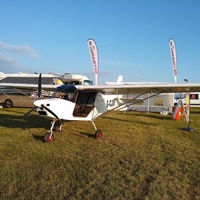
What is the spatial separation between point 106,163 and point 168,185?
1.70 m

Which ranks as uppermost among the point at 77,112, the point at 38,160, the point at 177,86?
the point at 177,86

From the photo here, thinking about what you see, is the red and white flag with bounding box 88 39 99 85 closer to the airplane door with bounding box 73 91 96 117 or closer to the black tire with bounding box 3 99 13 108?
the airplane door with bounding box 73 91 96 117

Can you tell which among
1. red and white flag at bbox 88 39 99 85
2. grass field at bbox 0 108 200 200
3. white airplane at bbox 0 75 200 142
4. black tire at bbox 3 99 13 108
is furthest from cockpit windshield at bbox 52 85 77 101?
black tire at bbox 3 99 13 108

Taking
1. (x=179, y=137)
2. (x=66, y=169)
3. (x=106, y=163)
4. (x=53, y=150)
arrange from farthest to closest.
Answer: (x=179, y=137) → (x=53, y=150) → (x=106, y=163) → (x=66, y=169)

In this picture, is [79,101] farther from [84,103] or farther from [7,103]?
[7,103]

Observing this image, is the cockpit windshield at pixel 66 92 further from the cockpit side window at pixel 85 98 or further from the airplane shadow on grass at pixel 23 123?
the airplane shadow on grass at pixel 23 123

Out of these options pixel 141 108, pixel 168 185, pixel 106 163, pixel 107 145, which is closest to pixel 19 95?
pixel 141 108

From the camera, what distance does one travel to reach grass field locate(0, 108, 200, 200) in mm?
4121

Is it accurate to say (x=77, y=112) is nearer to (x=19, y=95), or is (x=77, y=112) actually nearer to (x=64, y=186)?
(x=64, y=186)

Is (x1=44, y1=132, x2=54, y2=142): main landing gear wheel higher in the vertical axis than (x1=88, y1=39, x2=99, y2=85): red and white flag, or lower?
lower

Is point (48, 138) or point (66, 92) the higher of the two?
point (66, 92)

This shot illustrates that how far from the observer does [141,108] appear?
66.0ft

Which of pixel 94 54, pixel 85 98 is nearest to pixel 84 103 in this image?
pixel 85 98

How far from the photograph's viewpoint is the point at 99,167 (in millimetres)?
5445
